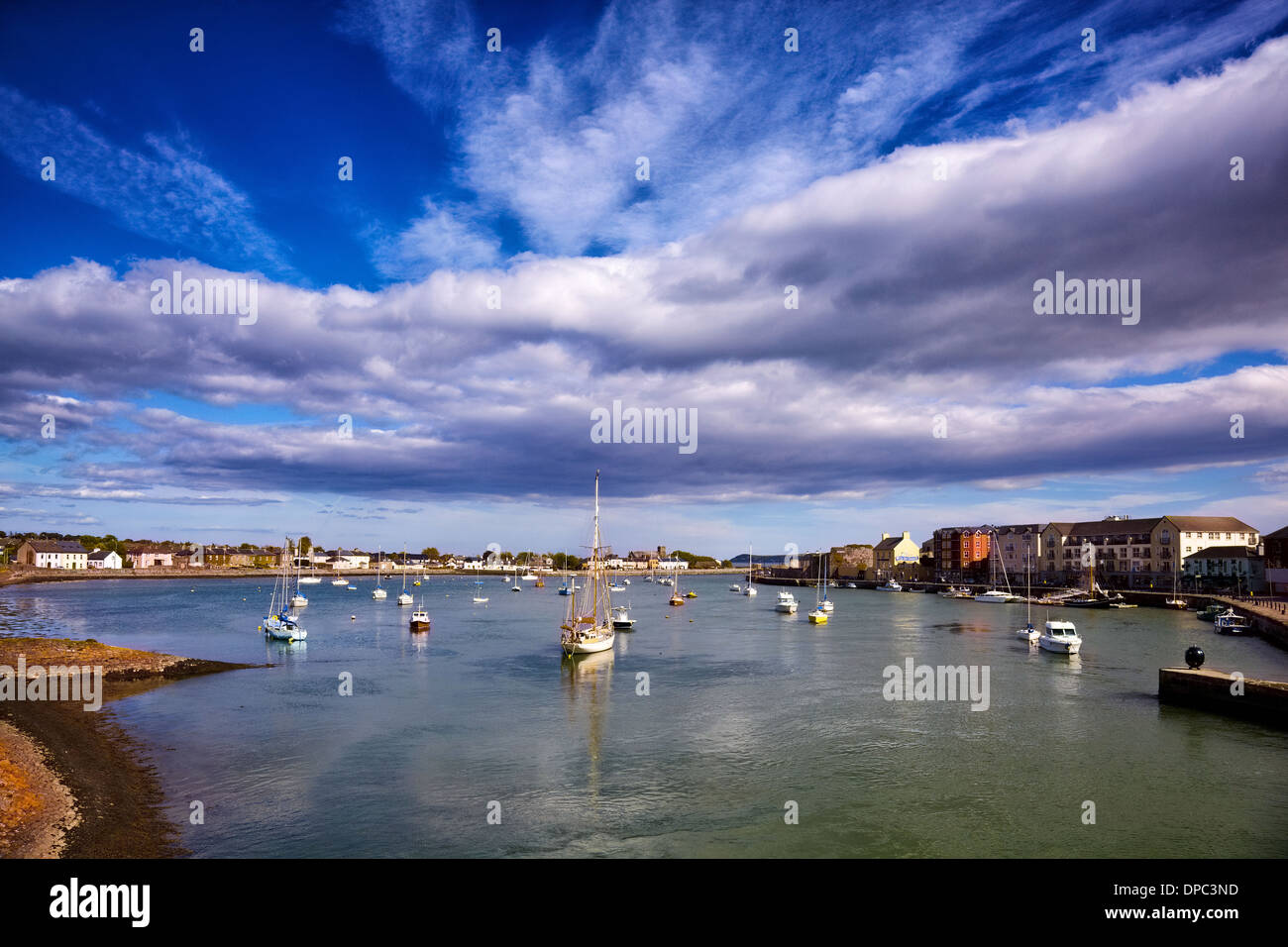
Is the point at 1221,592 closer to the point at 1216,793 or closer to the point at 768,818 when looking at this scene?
the point at 1216,793

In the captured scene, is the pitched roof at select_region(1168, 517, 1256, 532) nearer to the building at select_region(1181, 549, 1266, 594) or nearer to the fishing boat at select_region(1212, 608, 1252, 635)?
the building at select_region(1181, 549, 1266, 594)

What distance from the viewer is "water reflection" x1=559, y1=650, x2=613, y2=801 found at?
34188 mm

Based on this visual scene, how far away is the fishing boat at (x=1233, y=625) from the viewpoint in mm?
83812

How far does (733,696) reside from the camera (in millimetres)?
49531

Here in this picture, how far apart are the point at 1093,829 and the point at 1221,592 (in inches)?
5641

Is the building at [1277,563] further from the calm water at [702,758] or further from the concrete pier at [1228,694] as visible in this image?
the concrete pier at [1228,694]

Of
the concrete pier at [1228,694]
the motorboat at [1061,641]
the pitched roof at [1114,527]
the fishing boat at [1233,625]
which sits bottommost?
the fishing boat at [1233,625]

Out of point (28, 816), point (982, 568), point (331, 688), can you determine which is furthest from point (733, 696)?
point (982, 568)

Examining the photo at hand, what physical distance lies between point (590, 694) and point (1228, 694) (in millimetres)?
37147

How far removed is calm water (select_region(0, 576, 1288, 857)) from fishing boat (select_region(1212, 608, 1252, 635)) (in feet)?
50.6

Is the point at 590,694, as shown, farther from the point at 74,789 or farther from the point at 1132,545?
the point at 1132,545

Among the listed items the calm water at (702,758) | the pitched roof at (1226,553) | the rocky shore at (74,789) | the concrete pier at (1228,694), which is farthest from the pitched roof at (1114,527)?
the rocky shore at (74,789)

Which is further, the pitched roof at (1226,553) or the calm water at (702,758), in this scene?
the pitched roof at (1226,553)

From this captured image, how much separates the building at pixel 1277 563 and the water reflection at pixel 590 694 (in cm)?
11847
